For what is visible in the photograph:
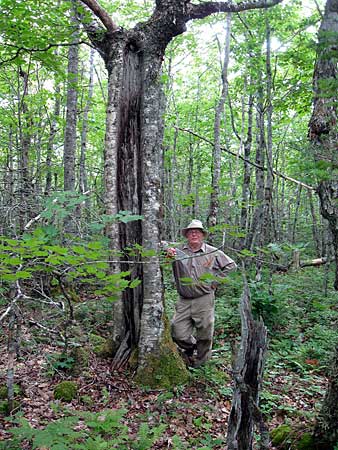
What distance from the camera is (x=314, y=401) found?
207 inches

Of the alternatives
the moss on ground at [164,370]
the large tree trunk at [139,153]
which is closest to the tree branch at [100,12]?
the large tree trunk at [139,153]

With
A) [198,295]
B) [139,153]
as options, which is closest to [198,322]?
[198,295]

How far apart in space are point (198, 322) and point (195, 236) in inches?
53.9

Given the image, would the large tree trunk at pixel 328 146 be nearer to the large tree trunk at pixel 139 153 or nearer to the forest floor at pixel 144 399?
the forest floor at pixel 144 399

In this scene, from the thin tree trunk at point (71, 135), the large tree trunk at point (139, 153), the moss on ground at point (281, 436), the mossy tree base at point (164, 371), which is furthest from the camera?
the thin tree trunk at point (71, 135)

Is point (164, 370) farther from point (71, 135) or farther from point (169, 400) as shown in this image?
point (71, 135)

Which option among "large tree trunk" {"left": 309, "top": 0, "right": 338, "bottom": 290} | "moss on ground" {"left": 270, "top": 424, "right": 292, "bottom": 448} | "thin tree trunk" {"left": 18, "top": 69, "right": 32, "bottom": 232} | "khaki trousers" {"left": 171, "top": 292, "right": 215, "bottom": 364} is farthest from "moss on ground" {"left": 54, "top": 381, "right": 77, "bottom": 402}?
"large tree trunk" {"left": 309, "top": 0, "right": 338, "bottom": 290}

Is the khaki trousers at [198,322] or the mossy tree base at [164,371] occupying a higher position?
the khaki trousers at [198,322]

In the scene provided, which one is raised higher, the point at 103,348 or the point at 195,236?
the point at 195,236

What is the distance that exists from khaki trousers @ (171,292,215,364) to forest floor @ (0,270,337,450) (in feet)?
0.96

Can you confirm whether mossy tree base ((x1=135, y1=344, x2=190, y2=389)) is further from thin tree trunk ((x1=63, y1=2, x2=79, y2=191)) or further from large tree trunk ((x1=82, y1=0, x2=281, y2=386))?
thin tree trunk ((x1=63, y1=2, x2=79, y2=191))

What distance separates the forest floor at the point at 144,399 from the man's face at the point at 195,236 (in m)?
1.40

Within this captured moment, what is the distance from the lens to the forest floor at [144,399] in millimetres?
3484

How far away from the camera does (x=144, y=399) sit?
495cm
